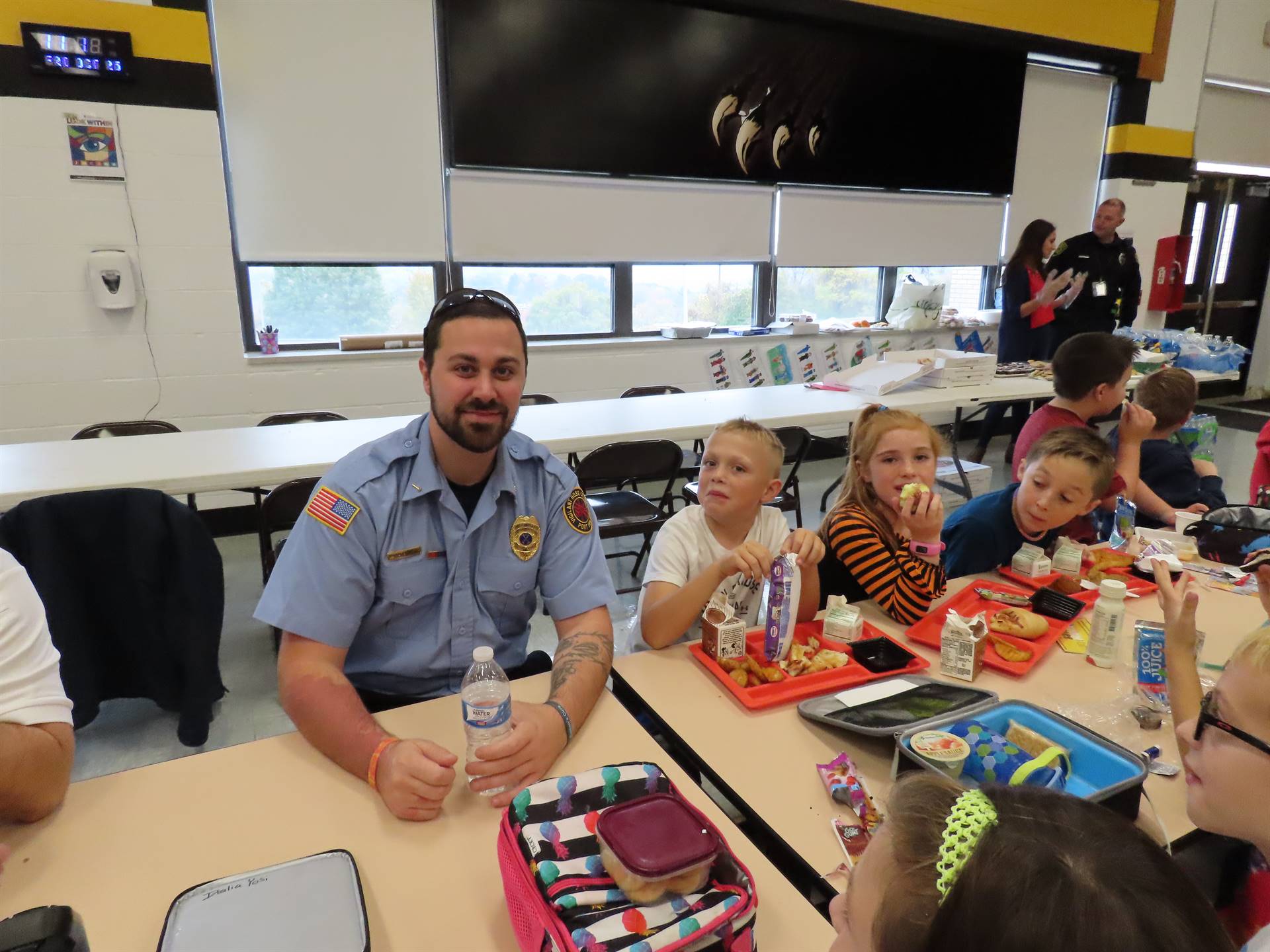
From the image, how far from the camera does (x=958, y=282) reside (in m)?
6.80

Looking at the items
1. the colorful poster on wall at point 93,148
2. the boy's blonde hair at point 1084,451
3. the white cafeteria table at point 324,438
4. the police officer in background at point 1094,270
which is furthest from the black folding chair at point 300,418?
the police officer in background at point 1094,270

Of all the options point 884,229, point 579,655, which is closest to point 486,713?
point 579,655

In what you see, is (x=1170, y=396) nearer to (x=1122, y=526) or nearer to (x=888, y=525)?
(x=1122, y=526)

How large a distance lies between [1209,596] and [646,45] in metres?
4.49

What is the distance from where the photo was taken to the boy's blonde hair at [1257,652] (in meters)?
0.90

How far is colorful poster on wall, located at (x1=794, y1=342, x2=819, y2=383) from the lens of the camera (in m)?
5.84

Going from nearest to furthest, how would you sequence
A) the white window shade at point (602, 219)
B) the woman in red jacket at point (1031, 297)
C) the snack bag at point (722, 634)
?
the snack bag at point (722, 634)
the white window shade at point (602, 219)
the woman in red jacket at point (1031, 297)

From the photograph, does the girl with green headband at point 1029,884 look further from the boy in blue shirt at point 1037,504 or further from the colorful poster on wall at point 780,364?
the colorful poster on wall at point 780,364

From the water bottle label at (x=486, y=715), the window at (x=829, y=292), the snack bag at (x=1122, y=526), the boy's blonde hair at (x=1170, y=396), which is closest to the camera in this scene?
the water bottle label at (x=486, y=715)

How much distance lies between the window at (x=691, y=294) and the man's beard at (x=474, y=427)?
4086 millimetres

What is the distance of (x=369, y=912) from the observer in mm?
916

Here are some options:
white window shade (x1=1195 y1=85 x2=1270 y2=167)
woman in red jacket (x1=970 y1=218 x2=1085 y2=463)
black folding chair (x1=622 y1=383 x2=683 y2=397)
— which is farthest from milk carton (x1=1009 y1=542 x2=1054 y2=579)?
white window shade (x1=1195 y1=85 x2=1270 y2=167)

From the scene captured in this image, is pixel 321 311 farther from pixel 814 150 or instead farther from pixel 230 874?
pixel 230 874

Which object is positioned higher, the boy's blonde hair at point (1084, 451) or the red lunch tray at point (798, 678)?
the boy's blonde hair at point (1084, 451)
